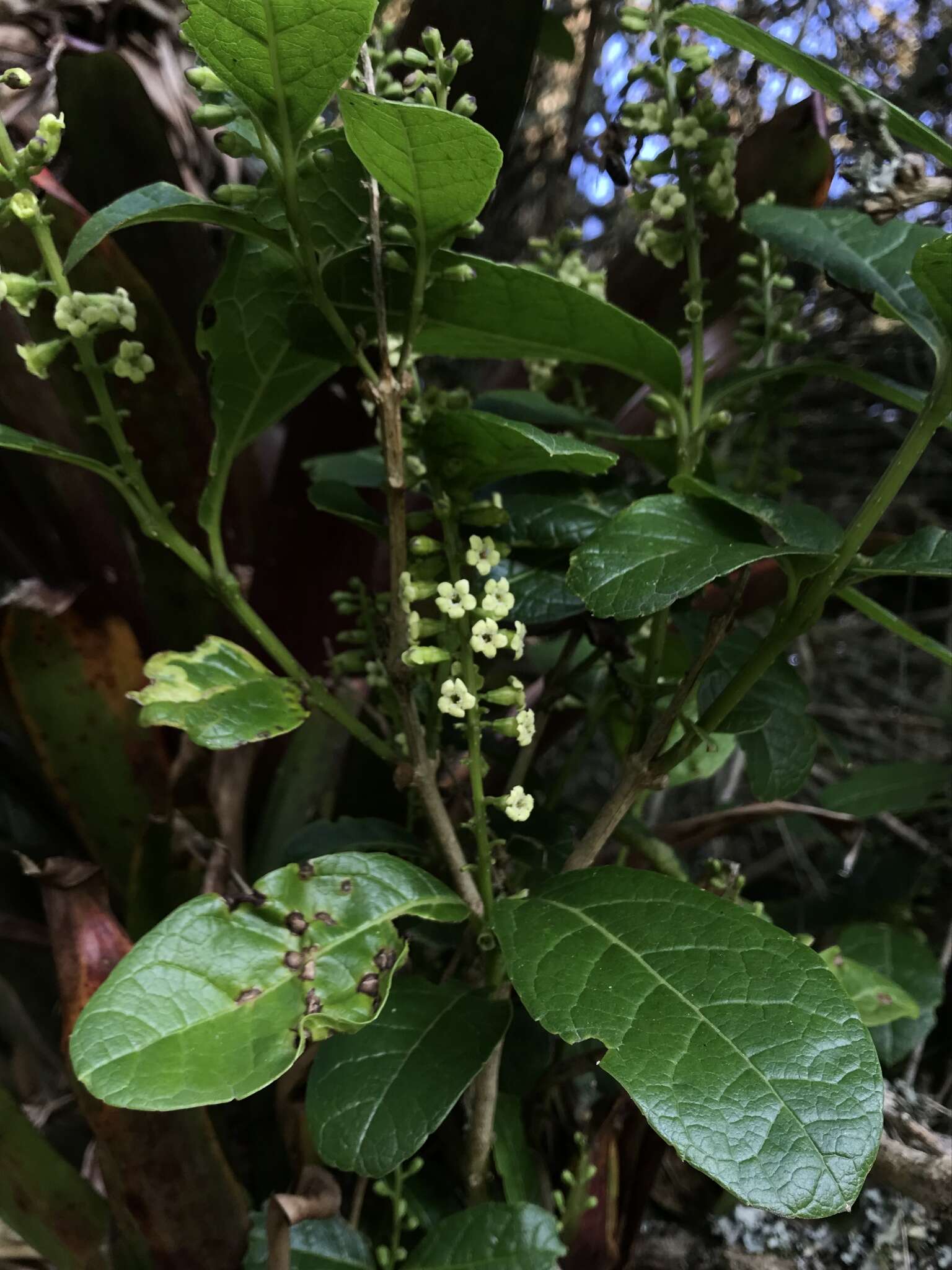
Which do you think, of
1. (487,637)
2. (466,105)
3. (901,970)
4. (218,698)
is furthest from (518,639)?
(901,970)

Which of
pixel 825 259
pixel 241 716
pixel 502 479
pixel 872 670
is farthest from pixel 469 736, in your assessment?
pixel 872 670

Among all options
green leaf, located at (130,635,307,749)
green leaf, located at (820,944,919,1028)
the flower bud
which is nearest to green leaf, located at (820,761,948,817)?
green leaf, located at (820,944,919,1028)

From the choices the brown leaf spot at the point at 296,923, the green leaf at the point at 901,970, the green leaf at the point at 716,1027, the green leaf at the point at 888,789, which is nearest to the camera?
the green leaf at the point at 716,1027

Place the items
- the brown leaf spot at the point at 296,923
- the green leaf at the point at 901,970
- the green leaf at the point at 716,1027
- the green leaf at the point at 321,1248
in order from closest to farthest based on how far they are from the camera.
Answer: the green leaf at the point at 716,1027, the brown leaf spot at the point at 296,923, the green leaf at the point at 321,1248, the green leaf at the point at 901,970

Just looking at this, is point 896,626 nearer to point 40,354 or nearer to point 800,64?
point 800,64

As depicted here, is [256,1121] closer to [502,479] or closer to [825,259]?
[502,479]

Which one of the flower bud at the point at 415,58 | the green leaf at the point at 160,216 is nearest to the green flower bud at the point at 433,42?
the flower bud at the point at 415,58

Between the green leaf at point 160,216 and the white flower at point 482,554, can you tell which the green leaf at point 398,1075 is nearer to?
the white flower at point 482,554
